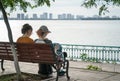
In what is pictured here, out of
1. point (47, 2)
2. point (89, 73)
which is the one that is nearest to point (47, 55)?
point (47, 2)

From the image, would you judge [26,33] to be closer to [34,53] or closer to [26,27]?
[26,27]

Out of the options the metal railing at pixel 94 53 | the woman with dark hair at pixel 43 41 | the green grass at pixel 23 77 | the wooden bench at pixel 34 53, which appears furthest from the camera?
the metal railing at pixel 94 53

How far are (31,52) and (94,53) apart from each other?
8.26 meters

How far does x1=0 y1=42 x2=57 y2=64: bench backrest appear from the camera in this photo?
10.0 metres

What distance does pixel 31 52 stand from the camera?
10523 millimetres

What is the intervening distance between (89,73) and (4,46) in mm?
2946

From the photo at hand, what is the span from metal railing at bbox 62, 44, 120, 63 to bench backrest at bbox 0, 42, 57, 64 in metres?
6.33

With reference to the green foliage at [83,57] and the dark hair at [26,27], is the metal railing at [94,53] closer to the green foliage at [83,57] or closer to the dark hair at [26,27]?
the green foliage at [83,57]

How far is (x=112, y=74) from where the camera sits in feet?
38.7

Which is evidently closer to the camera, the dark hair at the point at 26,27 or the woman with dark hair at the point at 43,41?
the dark hair at the point at 26,27

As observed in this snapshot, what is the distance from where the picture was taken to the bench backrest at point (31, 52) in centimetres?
1004

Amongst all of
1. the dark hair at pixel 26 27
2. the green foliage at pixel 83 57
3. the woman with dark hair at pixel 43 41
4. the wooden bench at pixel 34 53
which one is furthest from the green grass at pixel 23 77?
the green foliage at pixel 83 57

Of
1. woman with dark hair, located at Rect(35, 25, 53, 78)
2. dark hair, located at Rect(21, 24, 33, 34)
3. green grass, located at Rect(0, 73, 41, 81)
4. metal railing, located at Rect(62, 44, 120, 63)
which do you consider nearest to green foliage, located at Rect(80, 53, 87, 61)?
metal railing, located at Rect(62, 44, 120, 63)

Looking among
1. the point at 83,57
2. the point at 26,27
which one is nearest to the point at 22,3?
the point at 26,27
